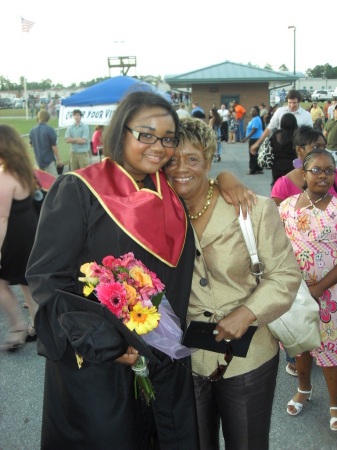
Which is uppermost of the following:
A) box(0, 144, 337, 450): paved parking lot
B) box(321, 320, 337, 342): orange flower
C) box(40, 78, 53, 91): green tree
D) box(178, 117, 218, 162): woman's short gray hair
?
box(40, 78, 53, 91): green tree

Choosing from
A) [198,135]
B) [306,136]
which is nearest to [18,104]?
[306,136]

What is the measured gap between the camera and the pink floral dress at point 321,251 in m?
3.05

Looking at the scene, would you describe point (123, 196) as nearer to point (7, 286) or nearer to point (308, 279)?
point (308, 279)

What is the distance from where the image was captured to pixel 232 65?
97.5 ft

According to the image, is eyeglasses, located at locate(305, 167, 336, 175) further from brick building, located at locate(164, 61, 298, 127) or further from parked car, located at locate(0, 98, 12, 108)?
parked car, located at locate(0, 98, 12, 108)

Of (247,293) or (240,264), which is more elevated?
(240,264)

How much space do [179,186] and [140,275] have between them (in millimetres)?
600

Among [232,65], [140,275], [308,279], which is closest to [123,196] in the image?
[140,275]

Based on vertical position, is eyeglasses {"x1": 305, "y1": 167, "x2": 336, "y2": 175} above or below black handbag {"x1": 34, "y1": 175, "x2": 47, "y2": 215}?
above

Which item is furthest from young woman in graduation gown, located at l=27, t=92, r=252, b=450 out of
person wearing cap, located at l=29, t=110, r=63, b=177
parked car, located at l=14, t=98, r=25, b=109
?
parked car, located at l=14, t=98, r=25, b=109

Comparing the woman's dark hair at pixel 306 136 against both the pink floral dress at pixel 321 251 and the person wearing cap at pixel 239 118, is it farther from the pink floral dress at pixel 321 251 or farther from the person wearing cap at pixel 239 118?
the person wearing cap at pixel 239 118

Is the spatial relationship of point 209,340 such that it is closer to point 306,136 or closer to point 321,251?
point 321,251

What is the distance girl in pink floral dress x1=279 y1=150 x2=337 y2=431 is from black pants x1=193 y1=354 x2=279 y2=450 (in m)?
1.06

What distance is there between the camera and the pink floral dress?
3047 millimetres
